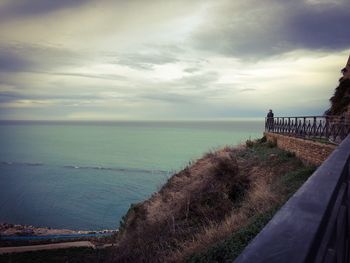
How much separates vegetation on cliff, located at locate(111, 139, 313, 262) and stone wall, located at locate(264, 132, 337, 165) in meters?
0.40

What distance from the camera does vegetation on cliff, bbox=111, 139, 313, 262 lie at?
8.02 m

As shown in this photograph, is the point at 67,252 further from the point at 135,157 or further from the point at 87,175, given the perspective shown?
the point at 135,157

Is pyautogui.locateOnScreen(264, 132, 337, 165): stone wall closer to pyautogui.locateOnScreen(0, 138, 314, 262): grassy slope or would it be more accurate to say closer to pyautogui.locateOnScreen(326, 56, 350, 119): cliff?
pyautogui.locateOnScreen(0, 138, 314, 262): grassy slope

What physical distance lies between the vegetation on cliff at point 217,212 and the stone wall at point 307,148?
0.40 metres

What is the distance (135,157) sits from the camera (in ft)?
348

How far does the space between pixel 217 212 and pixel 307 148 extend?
524cm

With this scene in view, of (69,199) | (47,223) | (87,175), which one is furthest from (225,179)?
(87,175)

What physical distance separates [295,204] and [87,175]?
80.5 meters

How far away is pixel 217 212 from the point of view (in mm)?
13297

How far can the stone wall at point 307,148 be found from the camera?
13141mm

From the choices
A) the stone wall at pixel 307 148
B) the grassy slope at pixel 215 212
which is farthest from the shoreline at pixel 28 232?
the stone wall at pixel 307 148

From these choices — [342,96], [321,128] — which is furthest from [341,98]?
[321,128]

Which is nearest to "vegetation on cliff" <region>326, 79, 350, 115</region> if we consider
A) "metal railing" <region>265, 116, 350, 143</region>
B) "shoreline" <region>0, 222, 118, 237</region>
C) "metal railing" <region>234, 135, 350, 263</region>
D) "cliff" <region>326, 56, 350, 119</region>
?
"cliff" <region>326, 56, 350, 119</region>

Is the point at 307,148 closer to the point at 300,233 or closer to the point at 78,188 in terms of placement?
the point at 300,233
